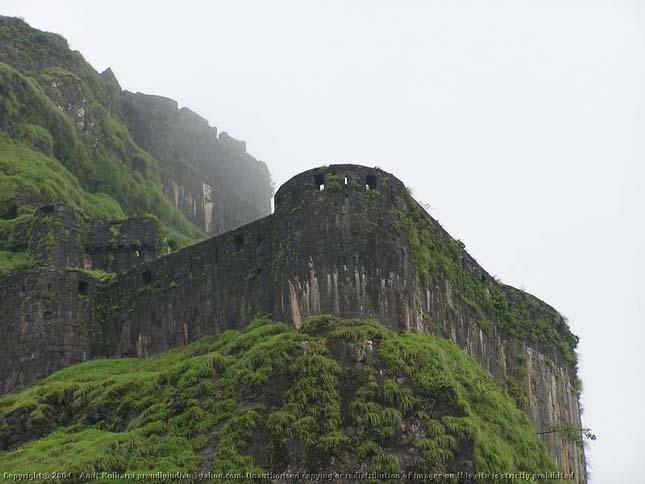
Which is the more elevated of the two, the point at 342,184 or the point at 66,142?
the point at 66,142

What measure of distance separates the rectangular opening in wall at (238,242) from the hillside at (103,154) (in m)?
12.6

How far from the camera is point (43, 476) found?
107 feet

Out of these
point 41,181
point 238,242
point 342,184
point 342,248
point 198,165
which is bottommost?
point 342,248

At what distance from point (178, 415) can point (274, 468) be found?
13.1 feet

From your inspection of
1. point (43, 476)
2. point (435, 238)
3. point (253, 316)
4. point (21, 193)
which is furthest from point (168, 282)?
point (21, 193)

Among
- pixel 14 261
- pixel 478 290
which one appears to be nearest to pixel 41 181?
pixel 14 261

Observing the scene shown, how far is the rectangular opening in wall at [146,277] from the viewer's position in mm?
45531

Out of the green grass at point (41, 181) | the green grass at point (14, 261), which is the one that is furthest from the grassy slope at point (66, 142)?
the green grass at point (14, 261)

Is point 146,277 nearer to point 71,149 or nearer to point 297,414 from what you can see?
point 297,414

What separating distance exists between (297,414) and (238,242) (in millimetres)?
10712

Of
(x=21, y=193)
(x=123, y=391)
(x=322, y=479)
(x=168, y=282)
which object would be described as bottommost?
(x=322, y=479)

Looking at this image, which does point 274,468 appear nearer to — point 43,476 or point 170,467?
point 170,467

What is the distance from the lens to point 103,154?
243ft

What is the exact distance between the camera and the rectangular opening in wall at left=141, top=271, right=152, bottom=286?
45.5 meters
